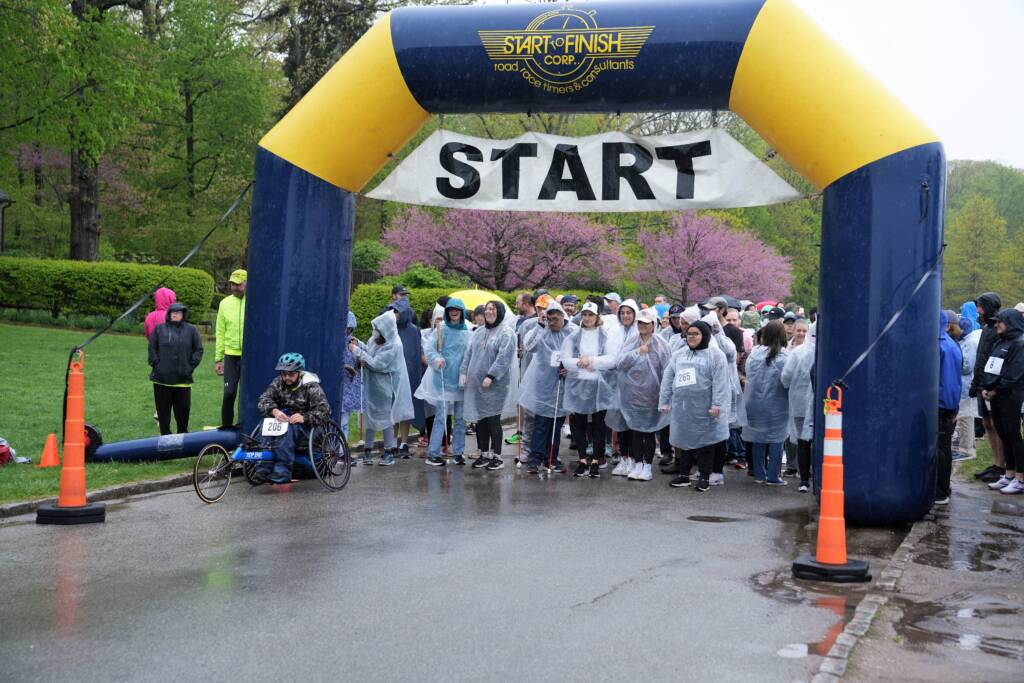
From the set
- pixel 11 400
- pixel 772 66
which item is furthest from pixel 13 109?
pixel 772 66

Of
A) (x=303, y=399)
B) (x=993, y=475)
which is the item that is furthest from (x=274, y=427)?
(x=993, y=475)

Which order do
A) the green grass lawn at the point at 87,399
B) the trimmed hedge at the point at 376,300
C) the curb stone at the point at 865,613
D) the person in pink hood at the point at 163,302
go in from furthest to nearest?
the trimmed hedge at the point at 376,300 → the person in pink hood at the point at 163,302 → the green grass lawn at the point at 87,399 → the curb stone at the point at 865,613

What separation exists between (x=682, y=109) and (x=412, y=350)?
17.9ft

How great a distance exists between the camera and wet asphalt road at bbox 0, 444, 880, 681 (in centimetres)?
559

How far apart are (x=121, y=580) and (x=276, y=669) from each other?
228 cm

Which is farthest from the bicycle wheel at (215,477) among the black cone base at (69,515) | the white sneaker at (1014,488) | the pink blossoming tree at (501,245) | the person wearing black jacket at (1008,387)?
the pink blossoming tree at (501,245)

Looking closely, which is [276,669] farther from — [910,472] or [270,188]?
[270,188]

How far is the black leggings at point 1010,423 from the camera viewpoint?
11836 mm

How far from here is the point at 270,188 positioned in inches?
450

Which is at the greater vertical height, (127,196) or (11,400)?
(127,196)

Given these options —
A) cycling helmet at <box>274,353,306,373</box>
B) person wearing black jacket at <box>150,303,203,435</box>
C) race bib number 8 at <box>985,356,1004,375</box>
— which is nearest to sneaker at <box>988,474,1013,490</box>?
race bib number 8 at <box>985,356,1004,375</box>

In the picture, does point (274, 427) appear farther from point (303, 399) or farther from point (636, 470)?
point (636, 470)

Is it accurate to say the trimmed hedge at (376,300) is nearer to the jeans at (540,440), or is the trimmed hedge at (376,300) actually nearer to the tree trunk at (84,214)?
the tree trunk at (84,214)

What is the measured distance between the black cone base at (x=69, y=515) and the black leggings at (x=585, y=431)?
5.61 meters
